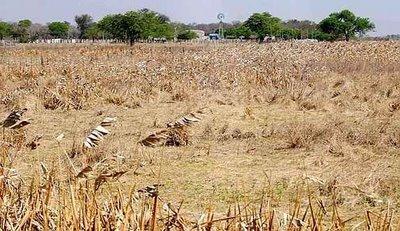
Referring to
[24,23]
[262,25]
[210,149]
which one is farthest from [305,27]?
[210,149]

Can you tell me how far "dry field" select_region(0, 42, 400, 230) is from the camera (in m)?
2.45

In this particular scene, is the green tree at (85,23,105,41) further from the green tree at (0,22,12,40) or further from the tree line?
the green tree at (0,22,12,40)

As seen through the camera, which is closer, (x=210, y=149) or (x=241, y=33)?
(x=210, y=149)

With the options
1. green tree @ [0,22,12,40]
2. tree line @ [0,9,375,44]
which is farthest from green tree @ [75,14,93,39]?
green tree @ [0,22,12,40]

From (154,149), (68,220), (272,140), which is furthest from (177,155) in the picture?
(68,220)

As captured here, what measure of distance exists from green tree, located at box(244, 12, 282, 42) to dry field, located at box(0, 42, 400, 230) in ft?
198

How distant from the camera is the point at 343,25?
73188 mm

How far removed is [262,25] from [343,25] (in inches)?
413

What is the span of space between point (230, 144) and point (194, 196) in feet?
7.44

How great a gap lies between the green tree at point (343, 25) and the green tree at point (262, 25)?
645 centimetres

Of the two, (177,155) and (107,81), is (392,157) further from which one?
(107,81)

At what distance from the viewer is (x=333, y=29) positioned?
7262 cm

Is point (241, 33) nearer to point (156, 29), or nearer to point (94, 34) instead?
point (94, 34)

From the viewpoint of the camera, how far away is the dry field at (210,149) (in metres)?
2.45
